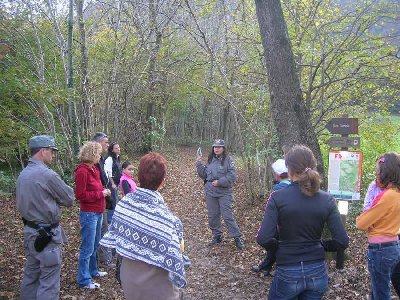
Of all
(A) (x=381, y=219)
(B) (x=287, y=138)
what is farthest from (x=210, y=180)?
(A) (x=381, y=219)

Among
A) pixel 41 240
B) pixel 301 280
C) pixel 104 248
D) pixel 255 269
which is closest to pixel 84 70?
pixel 104 248

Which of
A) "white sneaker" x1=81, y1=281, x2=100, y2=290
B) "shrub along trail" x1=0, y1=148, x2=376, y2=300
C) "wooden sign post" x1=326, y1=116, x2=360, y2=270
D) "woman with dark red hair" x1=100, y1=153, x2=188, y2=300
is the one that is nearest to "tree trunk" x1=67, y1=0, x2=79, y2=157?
"shrub along trail" x1=0, y1=148, x2=376, y2=300

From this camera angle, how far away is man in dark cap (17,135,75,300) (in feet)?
14.0

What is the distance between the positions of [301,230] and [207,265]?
4201 millimetres

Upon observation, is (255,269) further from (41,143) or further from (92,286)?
(41,143)

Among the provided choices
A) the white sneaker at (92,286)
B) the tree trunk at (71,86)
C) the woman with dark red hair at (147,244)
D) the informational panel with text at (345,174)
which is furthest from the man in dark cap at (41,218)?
the tree trunk at (71,86)

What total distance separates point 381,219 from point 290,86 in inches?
120

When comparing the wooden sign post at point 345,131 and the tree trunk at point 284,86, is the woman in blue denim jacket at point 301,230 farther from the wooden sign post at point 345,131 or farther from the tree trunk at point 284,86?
the wooden sign post at point 345,131

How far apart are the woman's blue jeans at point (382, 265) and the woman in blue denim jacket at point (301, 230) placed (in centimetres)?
107

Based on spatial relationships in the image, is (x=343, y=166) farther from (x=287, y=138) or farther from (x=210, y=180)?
(x=210, y=180)

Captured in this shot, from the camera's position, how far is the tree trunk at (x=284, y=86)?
6324 millimetres

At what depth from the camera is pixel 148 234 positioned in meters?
2.97

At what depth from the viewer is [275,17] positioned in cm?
642

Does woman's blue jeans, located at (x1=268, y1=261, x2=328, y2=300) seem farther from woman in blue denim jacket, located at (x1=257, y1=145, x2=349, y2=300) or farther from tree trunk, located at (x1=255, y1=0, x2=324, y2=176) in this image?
tree trunk, located at (x1=255, y1=0, x2=324, y2=176)
